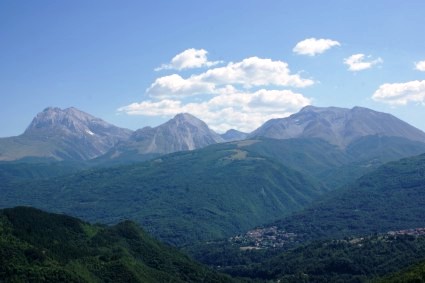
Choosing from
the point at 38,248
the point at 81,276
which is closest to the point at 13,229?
the point at 38,248

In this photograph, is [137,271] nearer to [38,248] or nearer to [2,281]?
[38,248]

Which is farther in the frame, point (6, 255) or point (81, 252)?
point (81, 252)

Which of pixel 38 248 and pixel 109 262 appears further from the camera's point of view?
pixel 109 262

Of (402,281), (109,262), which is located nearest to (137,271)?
(109,262)

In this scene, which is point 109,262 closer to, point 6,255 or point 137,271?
point 137,271

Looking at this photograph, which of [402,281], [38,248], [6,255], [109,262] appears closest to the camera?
[402,281]

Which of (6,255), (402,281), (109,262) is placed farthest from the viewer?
(109,262)

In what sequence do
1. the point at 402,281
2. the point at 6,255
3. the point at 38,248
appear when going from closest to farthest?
the point at 402,281, the point at 6,255, the point at 38,248

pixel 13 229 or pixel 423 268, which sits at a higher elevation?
pixel 13 229

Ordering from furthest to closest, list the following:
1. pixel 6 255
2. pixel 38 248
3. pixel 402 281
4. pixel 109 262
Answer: pixel 109 262 → pixel 38 248 → pixel 6 255 → pixel 402 281
